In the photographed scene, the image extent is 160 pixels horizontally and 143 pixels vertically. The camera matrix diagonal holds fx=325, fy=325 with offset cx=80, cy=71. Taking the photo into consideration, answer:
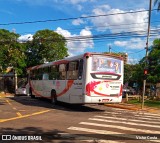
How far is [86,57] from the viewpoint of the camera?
1870 centimetres

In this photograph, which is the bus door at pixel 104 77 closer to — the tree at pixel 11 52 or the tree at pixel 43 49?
the tree at pixel 11 52

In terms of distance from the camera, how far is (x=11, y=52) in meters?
48.1

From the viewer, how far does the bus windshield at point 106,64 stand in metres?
19.0

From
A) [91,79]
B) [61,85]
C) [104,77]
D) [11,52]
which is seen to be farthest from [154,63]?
[11,52]

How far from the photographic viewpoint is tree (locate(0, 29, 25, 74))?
48094 mm

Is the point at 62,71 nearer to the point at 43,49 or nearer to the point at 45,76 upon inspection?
the point at 45,76

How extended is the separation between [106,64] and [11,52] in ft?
102

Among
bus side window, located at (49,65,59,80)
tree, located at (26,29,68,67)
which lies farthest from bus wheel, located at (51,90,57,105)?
tree, located at (26,29,68,67)

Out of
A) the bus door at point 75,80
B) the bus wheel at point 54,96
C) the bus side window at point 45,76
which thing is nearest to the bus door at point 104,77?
the bus door at point 75,80

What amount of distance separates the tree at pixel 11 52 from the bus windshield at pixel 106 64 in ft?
101

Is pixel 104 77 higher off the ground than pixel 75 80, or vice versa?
pixel 104 77

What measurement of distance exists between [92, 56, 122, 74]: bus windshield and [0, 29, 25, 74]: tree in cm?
3071

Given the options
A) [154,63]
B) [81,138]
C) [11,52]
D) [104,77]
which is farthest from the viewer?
[11,52]

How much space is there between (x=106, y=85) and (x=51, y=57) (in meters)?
33.9
